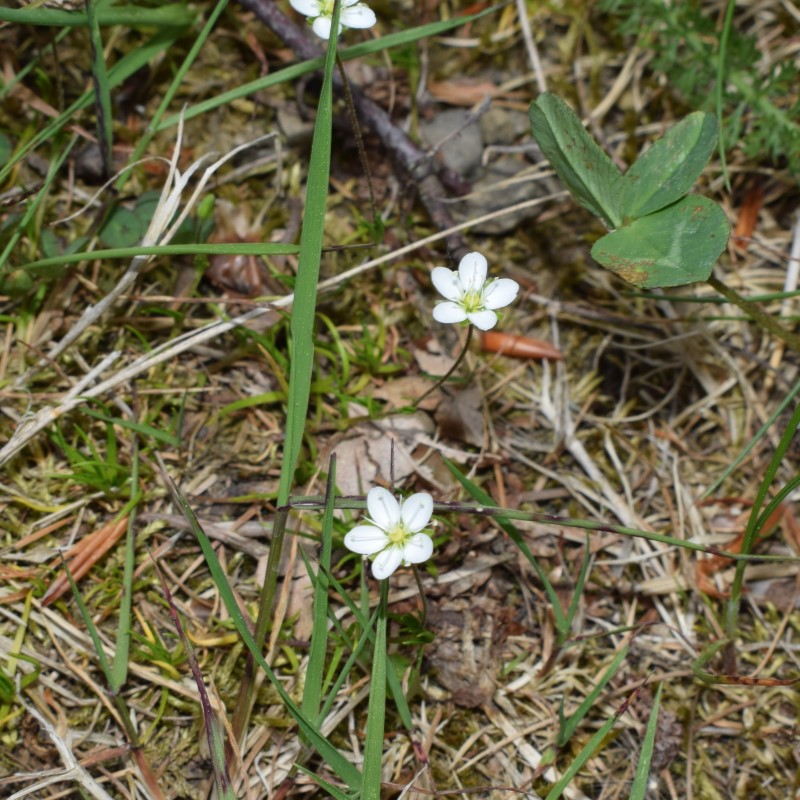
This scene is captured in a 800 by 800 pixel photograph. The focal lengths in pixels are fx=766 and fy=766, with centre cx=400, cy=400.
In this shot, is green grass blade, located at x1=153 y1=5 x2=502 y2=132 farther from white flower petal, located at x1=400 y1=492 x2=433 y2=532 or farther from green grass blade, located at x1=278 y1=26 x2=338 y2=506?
white flower petal, located at x1=400 y1=492 x2=433 y2=532

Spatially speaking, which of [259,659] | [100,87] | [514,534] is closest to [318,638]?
[259,659]

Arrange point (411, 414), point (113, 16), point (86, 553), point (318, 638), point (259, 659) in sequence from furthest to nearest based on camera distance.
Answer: point (411, 414), point (113, 16), point (86, 553), point (318, 638), point (259, 659)

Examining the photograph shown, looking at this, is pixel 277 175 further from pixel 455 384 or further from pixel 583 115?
pixel 583 115

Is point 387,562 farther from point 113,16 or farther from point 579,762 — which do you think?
point 113,16

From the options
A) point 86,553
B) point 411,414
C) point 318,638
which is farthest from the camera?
point 411,414

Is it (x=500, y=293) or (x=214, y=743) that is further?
(x=500, y=293)

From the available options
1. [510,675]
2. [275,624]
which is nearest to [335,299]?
[275,624]
